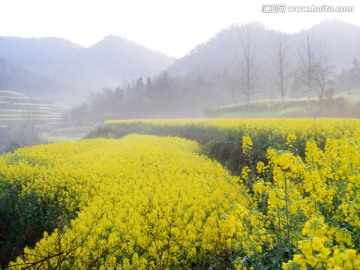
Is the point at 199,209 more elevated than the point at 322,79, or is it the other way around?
the point at 322,79

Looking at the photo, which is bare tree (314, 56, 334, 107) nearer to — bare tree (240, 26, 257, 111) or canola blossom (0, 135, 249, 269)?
bare tree (240, 26, 257, 111)

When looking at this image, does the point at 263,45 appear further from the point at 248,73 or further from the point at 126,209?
the point at 126,209

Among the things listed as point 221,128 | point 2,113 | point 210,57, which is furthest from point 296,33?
point 221,128

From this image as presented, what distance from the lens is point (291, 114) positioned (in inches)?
1288

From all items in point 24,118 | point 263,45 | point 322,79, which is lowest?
point 24,118

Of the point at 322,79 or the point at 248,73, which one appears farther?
the point at 248,73

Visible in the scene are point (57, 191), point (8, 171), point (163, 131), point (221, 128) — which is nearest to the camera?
point (57, 191)

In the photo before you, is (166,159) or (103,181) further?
(166,159)

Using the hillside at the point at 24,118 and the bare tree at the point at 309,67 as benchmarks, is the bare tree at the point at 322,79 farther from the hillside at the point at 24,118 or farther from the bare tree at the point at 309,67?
the hillside at the point at 24,118

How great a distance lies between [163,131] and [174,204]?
20060 mm

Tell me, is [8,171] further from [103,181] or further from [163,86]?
[163,86]

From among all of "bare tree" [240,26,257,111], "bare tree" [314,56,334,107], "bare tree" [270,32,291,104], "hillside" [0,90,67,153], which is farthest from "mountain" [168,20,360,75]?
"bare tree" [314,56,334,107]

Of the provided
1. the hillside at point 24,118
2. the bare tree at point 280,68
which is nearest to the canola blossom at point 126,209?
the bare tree at point 280,68

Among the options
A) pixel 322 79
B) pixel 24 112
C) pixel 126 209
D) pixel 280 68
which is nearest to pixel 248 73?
pixel 280 68
